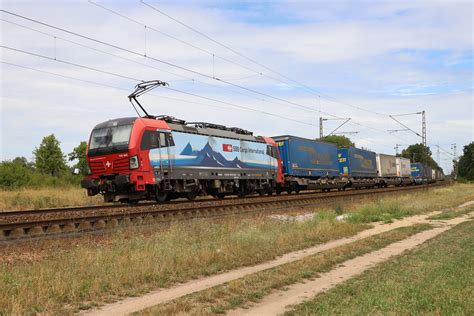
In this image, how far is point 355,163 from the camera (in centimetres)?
4300

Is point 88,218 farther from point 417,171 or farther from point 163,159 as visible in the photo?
point 417,171

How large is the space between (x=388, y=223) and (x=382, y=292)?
440 inches

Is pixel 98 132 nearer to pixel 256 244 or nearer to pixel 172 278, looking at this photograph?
pixel 256 244

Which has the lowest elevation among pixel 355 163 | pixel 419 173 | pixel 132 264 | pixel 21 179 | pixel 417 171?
pixel 132 264

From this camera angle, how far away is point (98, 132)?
1945cm

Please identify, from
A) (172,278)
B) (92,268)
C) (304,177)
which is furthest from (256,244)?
(304,177)

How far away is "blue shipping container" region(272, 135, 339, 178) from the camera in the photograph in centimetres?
3083

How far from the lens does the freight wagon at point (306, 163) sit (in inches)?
1216

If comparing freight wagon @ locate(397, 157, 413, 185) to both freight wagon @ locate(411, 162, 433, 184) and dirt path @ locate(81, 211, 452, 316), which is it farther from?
dirt path @ locate(81, 211, 452, 316)

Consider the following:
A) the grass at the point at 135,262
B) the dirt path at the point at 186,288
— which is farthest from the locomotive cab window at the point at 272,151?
the dirt path at the point at 186,288

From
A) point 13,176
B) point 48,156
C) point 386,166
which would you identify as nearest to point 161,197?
point 13,176

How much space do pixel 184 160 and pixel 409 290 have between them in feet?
48.4

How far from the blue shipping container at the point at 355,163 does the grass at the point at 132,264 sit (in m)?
29.6

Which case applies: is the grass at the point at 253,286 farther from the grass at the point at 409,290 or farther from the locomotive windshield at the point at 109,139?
the locomotive windshield at the point at 109,139
